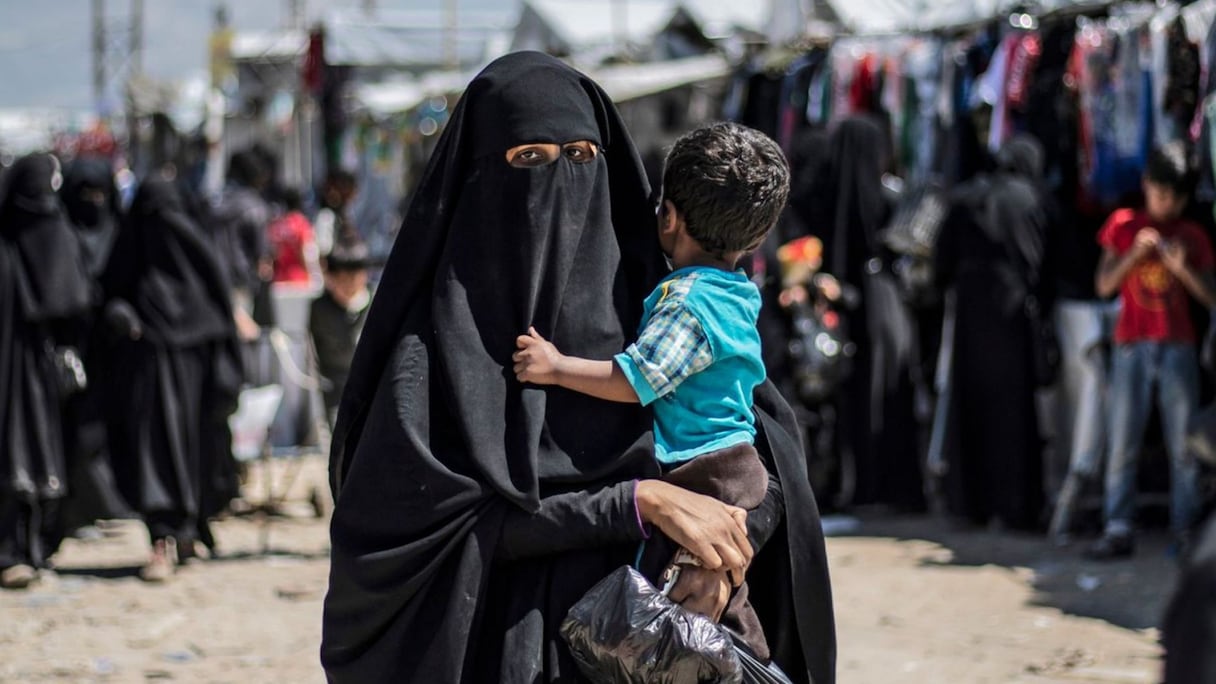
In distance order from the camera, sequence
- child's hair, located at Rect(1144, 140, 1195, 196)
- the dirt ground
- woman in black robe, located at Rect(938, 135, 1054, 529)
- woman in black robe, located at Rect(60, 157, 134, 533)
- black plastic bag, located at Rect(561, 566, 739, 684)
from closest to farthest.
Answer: black plastic bag, located at Rect(561, 566, 739, 684) < the dirt ground < child's hair, located at Rect(1144, 140, 1195, 196) < woman in black robe, located at Rect(60, 157, 134, 533) < woman in black robe, located at Rect(938, 135, 1054, 529)

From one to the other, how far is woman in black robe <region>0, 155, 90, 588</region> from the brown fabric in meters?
5.58

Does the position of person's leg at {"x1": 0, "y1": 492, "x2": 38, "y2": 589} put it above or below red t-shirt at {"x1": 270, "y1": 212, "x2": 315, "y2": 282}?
below

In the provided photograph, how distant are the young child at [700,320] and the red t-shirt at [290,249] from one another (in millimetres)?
10565

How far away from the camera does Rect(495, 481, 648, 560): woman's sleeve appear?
2.65m

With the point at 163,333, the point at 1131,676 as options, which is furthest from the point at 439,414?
the point at 163,333

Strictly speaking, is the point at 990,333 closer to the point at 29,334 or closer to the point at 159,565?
the point at 159,565

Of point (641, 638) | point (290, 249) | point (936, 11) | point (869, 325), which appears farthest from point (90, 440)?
point (641, 638)

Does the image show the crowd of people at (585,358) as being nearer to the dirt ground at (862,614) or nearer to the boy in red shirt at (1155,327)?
the boy in red shirt at (1155,327)

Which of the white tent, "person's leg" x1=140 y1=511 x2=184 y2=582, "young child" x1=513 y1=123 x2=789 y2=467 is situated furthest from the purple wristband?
the white tent

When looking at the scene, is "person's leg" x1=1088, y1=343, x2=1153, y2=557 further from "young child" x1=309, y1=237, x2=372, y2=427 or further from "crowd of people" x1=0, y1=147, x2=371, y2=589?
"crowd of people" x1=0, y1=147, x2=371, y2=589

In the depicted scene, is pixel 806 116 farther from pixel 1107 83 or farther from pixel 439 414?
pixel 439 414

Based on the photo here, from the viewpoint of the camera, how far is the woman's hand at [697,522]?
2629 millimetres

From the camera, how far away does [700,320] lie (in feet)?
8.80

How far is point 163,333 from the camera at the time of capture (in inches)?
307
